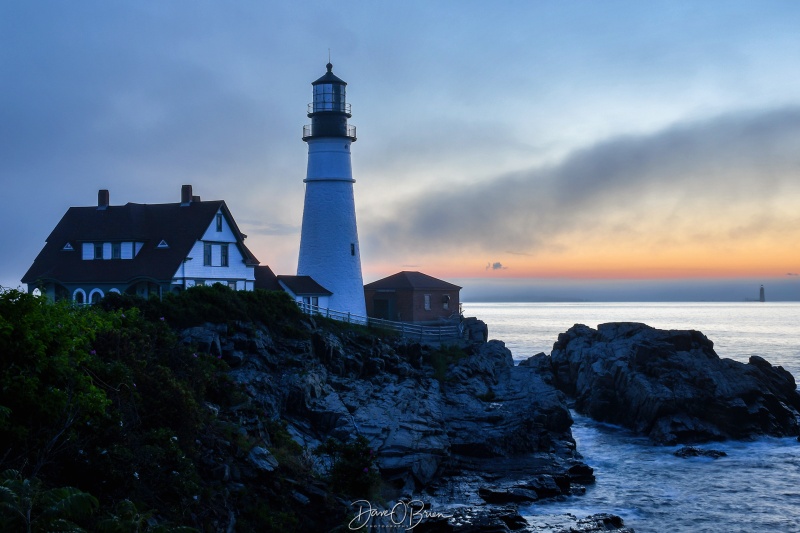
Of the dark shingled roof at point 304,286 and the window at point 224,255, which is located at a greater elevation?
the window at point 224,255

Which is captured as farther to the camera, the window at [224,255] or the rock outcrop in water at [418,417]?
the window at [224,255]

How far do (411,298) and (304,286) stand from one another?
9726 millimetres

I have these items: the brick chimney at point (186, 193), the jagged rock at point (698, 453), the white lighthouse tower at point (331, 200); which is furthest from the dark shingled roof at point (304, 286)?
the jagged rock at point (698, 453)

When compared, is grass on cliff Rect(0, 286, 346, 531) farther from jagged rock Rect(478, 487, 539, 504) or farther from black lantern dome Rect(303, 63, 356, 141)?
black lantern dome Rect(303, 63, 356, 141)

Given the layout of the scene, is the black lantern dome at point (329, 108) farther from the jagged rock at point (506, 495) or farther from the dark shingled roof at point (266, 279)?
the jagged rock at point (506, 495)

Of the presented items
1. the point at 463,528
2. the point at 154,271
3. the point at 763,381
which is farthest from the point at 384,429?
the point at 763,381

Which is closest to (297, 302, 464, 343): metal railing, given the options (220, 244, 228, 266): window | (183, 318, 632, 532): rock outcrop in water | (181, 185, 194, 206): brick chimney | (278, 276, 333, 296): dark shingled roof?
(278, 276, 333, 296): dark shingled roof

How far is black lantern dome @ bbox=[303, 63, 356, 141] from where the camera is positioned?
46188 millimetres

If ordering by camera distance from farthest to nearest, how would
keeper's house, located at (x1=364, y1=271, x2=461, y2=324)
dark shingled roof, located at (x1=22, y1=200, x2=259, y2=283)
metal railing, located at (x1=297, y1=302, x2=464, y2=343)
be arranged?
keeper's house, located at (x1=364, y1=271, x2=461, y2=324) → metal railing, located at (x1=297, y1=302, x2=464, y2=343) → dark shingled roof, located at (x1=22, y1=200, x2=259, y2=283)

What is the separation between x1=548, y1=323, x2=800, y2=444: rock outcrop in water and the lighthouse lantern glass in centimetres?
2066

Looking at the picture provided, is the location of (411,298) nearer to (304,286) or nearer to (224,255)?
(304,286)

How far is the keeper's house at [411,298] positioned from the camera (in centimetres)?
5347

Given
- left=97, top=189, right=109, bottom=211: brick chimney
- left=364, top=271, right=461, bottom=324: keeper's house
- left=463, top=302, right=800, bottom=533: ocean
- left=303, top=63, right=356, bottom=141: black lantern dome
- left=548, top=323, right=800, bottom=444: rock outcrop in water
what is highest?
left=303, top=63, right=356, bottom=141: black lantern dome

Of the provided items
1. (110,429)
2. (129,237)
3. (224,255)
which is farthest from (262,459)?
(129,237)
